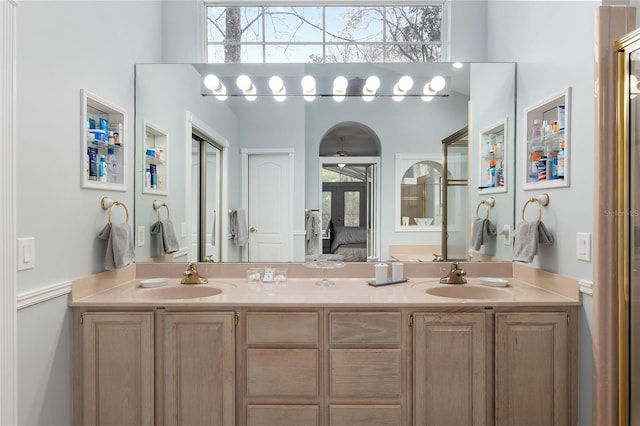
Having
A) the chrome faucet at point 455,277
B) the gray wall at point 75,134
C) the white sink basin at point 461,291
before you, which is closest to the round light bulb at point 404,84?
the gray wall at point 75,134

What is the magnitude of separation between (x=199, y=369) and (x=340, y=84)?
1838mm

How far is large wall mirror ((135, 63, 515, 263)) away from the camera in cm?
243

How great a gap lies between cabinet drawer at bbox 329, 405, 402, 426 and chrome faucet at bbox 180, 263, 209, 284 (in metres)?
1.06

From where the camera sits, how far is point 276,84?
243cm

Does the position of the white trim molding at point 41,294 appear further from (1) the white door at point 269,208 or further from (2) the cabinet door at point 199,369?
(1) the white door at point 269,208

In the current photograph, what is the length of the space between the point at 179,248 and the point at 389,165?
1472mm

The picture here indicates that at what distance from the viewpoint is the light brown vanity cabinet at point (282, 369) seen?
1.81 metres

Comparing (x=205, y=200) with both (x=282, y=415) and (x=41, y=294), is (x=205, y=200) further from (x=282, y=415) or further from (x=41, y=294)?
(x=282, y=415)

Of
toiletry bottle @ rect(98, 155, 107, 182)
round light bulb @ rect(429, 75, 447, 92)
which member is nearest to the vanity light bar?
round light bulb @ rect(429, 75, 447, 92)

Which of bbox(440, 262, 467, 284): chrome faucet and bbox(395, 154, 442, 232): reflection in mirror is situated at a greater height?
bbox(395, 154, 442, 232): reflection in mirror

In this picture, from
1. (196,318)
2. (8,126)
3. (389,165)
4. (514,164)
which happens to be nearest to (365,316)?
(196,318)

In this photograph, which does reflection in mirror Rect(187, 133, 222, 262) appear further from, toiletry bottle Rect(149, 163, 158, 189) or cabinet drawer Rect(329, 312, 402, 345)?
cabinet drawer Rect(329, 312, 402, 345)

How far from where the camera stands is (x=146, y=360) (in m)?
1.80

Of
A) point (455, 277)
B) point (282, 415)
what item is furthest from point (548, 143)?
point (282, 415)
